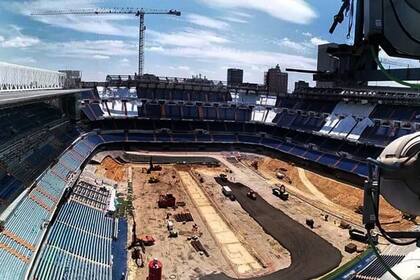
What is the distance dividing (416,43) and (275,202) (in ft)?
144

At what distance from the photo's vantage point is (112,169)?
60000 millimetres

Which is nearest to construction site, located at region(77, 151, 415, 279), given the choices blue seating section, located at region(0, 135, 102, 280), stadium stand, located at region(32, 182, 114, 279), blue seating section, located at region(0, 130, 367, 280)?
stadium stand, located at region(32, 182, 114, 279)

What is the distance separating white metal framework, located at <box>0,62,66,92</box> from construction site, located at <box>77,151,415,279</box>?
1371 centimetres

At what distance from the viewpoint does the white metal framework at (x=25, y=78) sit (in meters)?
41.2

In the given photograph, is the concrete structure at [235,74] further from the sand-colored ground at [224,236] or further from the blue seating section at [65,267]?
the blue seating section at [65,267]

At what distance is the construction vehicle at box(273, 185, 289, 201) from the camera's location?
50.6 meters

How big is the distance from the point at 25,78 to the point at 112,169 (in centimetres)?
1860

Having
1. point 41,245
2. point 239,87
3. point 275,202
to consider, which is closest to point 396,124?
point 275,202

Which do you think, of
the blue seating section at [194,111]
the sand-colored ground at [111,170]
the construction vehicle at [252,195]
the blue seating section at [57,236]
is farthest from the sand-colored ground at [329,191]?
the blue seating section at [57,236]

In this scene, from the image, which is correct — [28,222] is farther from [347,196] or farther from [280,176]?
[280,176]

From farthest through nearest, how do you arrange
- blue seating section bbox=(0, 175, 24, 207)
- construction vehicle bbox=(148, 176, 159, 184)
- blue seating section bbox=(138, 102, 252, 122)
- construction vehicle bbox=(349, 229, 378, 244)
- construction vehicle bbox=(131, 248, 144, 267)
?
blue seating section bbox=(138, 102, 252, 122)
construction vehicle bbox=(148, 176, 159, 184)
construction vehicle bbox=(349, 229, 378, 244)
construction vehicle bbox=(131, 248, 144, 267)
blue seating section bbox=(0, 175, 24, 207)

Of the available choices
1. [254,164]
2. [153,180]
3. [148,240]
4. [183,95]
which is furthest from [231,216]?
[183,95]

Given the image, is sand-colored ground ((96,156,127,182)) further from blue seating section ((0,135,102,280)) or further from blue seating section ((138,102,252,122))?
blue seating section ((138,102,252,122))

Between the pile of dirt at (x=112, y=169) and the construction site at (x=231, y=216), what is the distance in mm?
145
